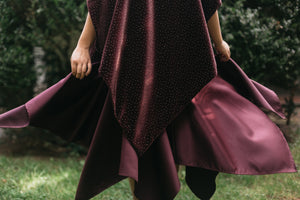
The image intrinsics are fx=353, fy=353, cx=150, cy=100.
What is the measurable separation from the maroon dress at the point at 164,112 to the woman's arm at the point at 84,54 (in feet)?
0.19

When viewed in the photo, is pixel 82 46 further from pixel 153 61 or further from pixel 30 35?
pixel 30 35

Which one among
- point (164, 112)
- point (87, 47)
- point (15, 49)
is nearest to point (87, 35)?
point (87, 47)

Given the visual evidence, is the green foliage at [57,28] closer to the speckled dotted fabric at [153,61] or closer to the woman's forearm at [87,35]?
the woman's forearm at [87,35]

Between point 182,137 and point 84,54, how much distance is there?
65 centimetres

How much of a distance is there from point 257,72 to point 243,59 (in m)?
0.23

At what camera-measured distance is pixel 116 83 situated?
5.34 ft

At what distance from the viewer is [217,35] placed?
1.80 m

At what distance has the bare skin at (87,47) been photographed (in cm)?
177

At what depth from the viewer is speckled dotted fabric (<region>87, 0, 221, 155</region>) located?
1.62m

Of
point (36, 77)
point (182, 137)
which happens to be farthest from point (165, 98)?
point (36, 77)

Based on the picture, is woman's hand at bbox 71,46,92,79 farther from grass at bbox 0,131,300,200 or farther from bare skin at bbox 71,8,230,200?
grass at bbox 0,131,300,200

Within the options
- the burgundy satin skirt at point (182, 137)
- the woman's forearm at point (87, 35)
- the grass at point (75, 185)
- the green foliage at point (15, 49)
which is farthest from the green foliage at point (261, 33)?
the green foliage at point (15, 49)

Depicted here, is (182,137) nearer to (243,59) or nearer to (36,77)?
(243,59)

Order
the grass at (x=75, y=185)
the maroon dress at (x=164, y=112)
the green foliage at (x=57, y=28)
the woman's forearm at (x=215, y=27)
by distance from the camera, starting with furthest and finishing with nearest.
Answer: the green foliage at (x=57, y=28) → the grass at (x=75, y=185) → the woman's forearm at (x=215, y=27) → the maroon dress at (x=164, y=112)
